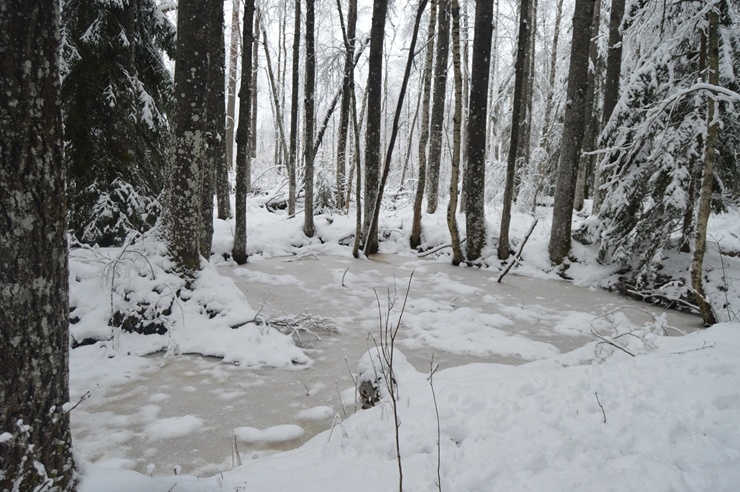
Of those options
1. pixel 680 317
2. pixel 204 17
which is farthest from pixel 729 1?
pixel 204 17

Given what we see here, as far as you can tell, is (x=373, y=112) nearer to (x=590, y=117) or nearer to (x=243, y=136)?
(x=243, y=136)

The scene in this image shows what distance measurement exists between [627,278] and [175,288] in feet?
26.4

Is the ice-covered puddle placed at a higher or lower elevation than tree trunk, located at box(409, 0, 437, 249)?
lower

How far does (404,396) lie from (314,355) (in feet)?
6.75

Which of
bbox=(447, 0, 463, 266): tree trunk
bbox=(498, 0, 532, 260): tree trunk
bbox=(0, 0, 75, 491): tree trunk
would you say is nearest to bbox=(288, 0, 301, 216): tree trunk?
bbox=(447, 0, 463, 266): tree trunk

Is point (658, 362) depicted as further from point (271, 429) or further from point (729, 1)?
point (729, 1)

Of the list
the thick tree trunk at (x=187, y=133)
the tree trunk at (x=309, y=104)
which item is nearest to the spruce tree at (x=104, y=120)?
the thick tree trunk at (x=187, y=133)

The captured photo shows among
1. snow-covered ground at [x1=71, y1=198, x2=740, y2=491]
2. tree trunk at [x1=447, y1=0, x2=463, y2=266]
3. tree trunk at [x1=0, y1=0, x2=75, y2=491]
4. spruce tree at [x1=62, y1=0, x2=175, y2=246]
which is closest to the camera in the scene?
tree trunk at [x1=0, y1=0, x2=75, y2=491]

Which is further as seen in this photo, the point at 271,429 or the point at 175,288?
the point at 175,288

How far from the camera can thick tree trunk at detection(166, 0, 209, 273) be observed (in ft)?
17.0

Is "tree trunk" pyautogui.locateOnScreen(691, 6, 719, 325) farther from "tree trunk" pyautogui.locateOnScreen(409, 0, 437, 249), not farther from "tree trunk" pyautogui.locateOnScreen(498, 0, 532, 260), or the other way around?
"tree trunk" pyautogui.locateOnScreen(409, 0, 437, 249)

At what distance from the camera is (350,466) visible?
2.27 m

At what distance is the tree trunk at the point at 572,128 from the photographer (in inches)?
366

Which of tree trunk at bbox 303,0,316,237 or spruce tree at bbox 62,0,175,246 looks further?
tree trunk at bbox 303,0,316,237
